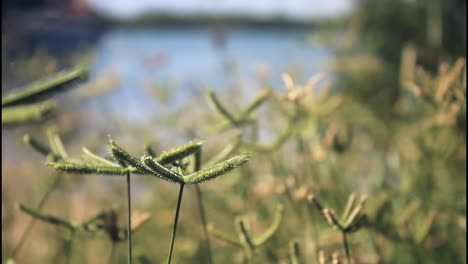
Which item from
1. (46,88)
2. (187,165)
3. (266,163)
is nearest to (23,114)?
(46,88)

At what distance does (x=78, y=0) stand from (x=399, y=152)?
62.0 inches

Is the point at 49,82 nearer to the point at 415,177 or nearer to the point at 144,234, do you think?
the point at 415,177

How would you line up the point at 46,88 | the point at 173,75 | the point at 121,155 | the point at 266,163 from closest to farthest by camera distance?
the point at 121,155 → the point at 46,88 → the point at 266,163 → the point at 173,75

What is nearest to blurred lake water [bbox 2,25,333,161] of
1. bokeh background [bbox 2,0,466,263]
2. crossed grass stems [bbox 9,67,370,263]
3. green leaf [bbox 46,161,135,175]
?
bokeh background [bbox 2,0,466,263]

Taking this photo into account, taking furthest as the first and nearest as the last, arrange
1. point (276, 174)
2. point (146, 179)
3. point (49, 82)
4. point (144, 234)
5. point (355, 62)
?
point (355, 62), point (146, 179), point (144, 234), point (276, 174), point (49, 82)

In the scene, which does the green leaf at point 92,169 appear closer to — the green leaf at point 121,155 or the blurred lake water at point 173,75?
the green leaf at point 121,155

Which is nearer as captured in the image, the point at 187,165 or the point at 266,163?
the point at 187,165

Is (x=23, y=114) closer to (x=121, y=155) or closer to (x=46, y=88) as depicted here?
(x=46, y=88)

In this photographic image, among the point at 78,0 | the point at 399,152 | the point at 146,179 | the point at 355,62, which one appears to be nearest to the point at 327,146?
the point at 399,152

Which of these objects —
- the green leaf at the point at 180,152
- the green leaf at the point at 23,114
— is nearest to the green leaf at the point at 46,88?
the green leaf at the point at 23,114

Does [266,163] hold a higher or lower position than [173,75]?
lower

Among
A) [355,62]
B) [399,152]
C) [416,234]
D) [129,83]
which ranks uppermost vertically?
[129,83]

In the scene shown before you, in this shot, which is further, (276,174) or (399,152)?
(399,152)

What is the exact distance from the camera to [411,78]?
60 centimetres
